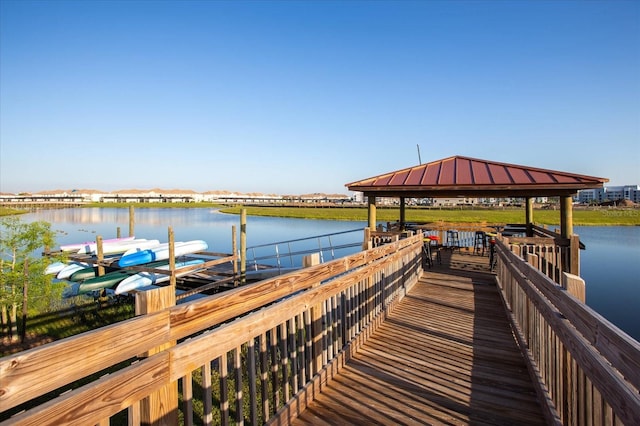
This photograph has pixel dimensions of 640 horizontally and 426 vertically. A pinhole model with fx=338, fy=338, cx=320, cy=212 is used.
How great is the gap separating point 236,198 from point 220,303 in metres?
190

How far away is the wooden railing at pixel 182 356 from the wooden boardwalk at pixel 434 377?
0.95ft

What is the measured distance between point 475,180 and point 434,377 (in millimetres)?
6613

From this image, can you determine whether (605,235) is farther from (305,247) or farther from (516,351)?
(516,351)

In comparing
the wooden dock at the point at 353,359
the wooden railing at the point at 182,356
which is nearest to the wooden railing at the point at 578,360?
the wooden dock at the point at 353,359

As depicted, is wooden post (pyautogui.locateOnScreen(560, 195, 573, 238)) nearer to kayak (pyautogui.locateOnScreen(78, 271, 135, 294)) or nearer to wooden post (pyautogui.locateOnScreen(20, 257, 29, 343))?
wooden post (pyautogui.locateOnScreen(20, 257, 29, 343))

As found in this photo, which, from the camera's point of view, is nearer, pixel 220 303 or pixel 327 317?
pixel 220 303

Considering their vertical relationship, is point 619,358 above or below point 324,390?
above

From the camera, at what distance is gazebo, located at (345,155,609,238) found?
7.90 metres

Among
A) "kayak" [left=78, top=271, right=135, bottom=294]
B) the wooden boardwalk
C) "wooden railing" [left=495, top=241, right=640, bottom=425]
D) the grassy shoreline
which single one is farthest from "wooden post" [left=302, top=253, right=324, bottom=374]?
the grassy shoreline

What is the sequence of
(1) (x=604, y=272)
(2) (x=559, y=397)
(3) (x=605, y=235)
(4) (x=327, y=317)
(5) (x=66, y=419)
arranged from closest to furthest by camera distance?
(5) (x=66, y=419) → (2) (x=559, y=397) → (4) (x=327, y=317) → (1) (x=604, y=272) → (3) (x=605, y=235)

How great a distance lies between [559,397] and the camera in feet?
9.21

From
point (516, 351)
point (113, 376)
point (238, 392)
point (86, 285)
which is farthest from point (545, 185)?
point (86, 285)

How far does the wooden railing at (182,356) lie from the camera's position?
1146 mm

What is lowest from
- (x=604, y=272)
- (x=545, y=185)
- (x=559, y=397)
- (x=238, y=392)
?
(x=604, y=272)
